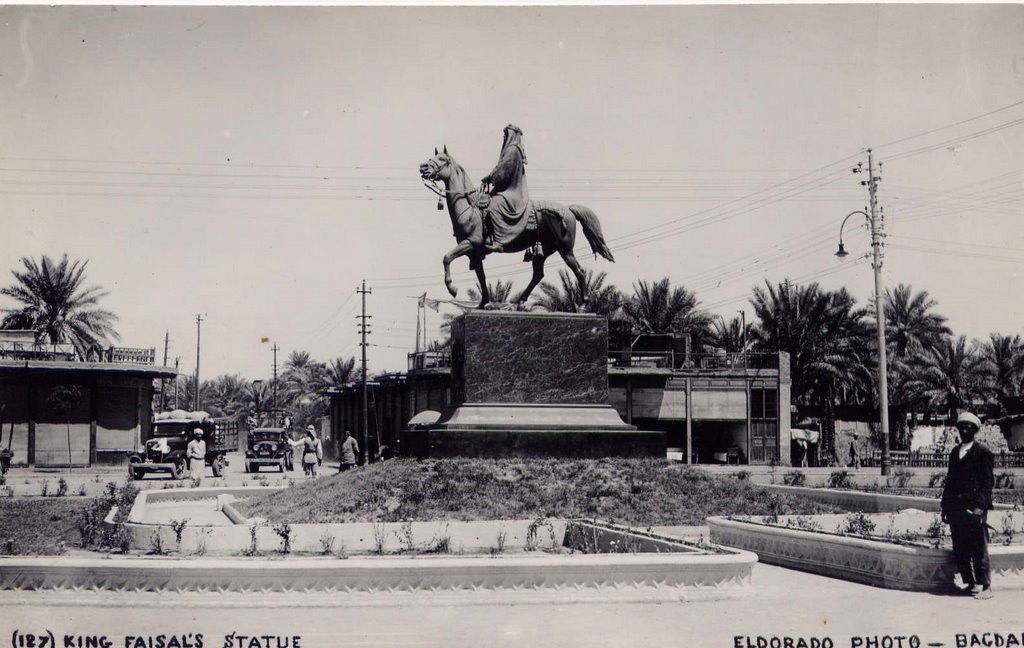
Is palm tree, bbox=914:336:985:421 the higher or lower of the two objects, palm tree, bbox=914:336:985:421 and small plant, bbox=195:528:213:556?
the higher

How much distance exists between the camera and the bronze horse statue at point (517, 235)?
1451 cm

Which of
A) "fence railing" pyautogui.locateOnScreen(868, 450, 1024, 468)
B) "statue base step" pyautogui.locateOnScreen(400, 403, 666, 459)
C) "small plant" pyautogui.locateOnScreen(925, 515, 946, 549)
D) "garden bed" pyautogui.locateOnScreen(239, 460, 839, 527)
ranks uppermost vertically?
"statue base step" pyautogui.locateOnScreen(400, 403, 666, 459)

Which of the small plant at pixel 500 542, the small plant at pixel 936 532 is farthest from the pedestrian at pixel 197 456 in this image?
the small plant at pixel 936 532

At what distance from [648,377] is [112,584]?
3049 centimetres

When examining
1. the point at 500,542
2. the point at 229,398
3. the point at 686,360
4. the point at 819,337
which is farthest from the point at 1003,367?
the point at 229,398

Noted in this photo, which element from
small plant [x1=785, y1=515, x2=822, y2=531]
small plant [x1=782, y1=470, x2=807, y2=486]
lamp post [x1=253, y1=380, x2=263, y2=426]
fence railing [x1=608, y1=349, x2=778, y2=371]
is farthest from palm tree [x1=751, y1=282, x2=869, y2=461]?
lamp post [x1=253, y1=380, x2=263, y2=426]

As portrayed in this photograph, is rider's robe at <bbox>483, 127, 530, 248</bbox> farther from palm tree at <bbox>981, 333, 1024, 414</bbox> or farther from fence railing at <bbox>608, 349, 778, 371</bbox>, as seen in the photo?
palm tree at <bbox>981, 333, 1024, 414</bbox>

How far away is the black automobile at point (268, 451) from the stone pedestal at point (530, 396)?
17918 millimetres

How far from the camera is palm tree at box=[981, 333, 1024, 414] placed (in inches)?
1551

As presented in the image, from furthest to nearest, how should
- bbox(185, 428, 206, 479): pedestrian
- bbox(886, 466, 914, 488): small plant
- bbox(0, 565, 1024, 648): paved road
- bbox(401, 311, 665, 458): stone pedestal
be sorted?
bbox(185, 428, 206, 479): pedestrian
bbox(886, 466, 914, 488): small plant
bbox(401, 311, 665, 458): stone pedestal
bbox(0, 565, 1024, 648): paved road

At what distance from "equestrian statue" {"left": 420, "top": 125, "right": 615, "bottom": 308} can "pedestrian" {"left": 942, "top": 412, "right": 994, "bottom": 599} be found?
7.60m

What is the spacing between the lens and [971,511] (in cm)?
813

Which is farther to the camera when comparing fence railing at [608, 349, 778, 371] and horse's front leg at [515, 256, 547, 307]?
fence railing at [608, 349, 778, 371]

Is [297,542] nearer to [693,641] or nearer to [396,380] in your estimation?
[693,641]
